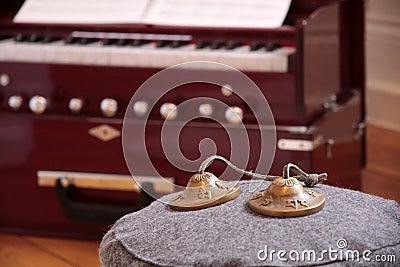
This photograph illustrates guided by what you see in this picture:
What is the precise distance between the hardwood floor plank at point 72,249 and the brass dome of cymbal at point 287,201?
1.44 meters

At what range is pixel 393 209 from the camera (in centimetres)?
148

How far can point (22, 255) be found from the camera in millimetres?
2936

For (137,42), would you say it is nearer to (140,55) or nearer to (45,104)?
(140,55)

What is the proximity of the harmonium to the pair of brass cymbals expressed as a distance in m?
1.06

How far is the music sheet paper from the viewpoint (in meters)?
2.84

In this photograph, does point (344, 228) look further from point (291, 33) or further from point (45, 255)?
point (45, 255)

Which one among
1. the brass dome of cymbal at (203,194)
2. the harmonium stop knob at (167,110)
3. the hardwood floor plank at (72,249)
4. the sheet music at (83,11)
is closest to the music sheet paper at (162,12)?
the sheet music at (83,11)

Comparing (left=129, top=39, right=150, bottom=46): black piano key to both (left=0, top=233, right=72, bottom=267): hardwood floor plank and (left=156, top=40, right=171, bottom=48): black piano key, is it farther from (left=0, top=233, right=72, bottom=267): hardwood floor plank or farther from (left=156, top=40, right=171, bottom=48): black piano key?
(left=0, top=233, right=72, bottom=267): hardwood floor plank

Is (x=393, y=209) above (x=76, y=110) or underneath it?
above

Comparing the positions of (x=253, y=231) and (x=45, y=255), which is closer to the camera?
(x=253, y=231)

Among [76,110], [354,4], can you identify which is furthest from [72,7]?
[354,4]

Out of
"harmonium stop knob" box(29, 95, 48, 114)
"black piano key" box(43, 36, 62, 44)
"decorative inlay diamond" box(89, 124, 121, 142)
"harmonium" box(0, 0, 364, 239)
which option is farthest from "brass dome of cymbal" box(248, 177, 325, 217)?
"black piano key" box(43, 36, 62, 44)

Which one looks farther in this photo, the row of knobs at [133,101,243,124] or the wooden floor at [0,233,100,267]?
the wooden floor at [0,233,100,267]

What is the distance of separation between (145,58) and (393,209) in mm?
1438
